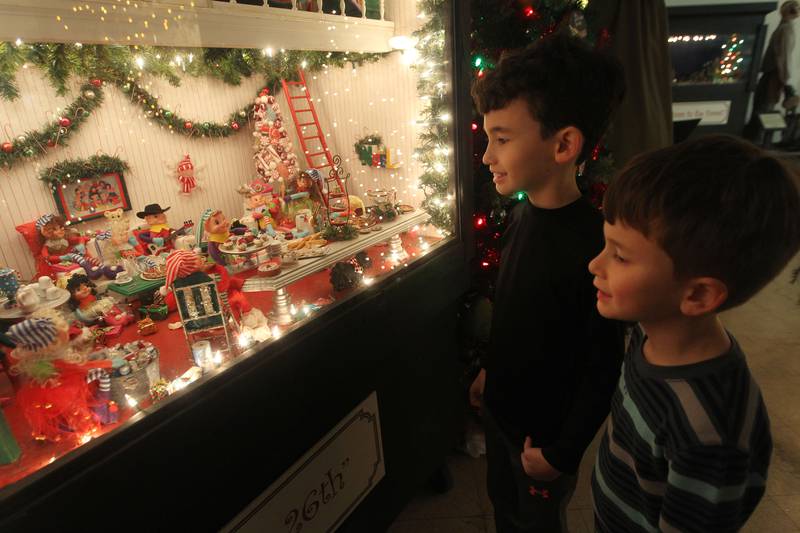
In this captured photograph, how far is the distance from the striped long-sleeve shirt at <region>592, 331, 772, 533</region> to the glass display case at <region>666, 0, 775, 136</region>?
6211 mm

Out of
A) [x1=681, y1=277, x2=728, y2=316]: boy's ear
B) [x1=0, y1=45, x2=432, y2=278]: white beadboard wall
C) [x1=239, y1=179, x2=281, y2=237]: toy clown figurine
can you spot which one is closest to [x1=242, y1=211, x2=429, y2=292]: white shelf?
[x1=0, y1=45, x2=432, y2=278]: white beadboard wall

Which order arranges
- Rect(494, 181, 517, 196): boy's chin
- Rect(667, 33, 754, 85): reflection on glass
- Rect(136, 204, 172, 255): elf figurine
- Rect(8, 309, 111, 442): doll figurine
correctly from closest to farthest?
Rect(8, 309, 111, 442): doll figurine → Rect(494, 181, 517, 196): boy's chin → Rect(136, 204, 172, 255): elf figurine → Rect(667, 33, 754, 85): reflection on glass

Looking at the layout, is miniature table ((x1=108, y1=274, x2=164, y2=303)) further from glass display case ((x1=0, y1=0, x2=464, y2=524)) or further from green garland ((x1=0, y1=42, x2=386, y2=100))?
green garland ((x1=0, y1=42, x2=386, y2=100))

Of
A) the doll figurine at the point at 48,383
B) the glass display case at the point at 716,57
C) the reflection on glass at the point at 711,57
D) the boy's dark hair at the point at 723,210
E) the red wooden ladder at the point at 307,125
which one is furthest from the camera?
the reflection on glass at the point at 711,57

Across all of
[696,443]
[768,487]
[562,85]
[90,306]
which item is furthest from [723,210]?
[768,487]

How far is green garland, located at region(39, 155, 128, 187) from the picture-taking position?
4.61ft

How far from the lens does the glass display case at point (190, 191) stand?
103 cm

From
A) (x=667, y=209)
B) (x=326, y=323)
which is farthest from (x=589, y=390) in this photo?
(x=326, y=323)

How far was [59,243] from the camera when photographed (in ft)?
4.61

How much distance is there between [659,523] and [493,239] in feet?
5.05

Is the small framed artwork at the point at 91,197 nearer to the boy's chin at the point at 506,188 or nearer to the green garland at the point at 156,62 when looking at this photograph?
the green garland at the point at 156,62

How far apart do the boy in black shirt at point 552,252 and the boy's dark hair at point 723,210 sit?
0.32 metres

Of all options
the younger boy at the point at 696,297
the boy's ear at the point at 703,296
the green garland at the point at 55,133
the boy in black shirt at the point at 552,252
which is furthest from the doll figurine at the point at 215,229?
the boy's ear at the point at 703,296

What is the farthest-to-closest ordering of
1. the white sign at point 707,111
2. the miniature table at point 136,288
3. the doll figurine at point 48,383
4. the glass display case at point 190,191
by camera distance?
1. the white sign at point 707,111
2. the miniature table at point 136,288
3. the glass display case at point 190,191
4. the doll figurine at point 48,383
